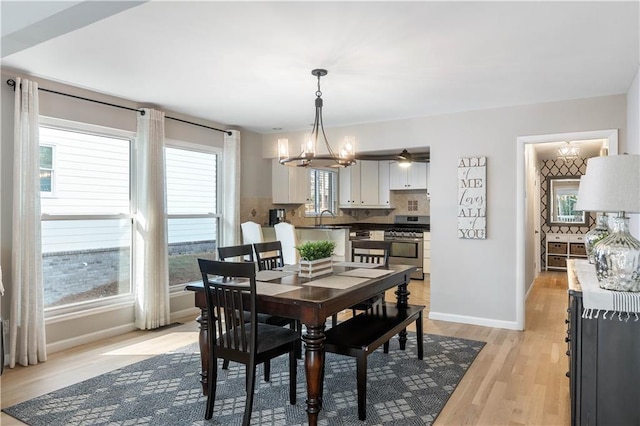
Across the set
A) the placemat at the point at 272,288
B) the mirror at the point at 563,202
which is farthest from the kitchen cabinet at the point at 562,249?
the placemat at the point at 272,288

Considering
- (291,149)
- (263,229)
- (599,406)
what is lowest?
(599,406)

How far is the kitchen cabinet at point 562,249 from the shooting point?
795 centimetres

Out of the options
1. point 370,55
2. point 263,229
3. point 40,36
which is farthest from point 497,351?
point 40,36

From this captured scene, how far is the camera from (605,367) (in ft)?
6.50

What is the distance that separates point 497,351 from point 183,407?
265cm

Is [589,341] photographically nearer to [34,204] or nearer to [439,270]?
[439,270]

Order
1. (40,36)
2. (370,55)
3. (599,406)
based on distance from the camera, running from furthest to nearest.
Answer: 1. (370,55)
2. (40,36)
3. (599,406)

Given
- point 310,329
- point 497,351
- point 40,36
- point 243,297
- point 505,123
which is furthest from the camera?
point 505,123

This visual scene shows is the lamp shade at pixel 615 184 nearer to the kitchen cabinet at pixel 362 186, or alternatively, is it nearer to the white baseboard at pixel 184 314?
the white baseboard at pixel 184 314

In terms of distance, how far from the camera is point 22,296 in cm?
335

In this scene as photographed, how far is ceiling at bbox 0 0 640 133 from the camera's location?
7.42ft

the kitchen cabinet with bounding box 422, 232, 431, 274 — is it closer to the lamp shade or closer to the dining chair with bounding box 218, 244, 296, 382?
the dining chair with bounding box 218, 244, 296, 382

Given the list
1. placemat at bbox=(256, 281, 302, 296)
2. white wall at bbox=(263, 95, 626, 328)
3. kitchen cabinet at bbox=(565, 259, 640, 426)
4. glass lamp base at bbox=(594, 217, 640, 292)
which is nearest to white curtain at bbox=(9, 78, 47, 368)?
placemat at bbox=(256, 281, 302, 296)

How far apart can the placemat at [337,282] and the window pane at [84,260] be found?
8.02 feet
